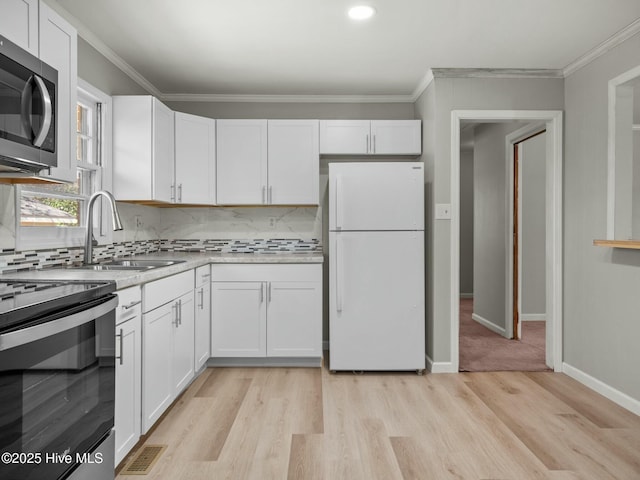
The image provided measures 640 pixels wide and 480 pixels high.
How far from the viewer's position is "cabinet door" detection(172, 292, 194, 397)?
2.72 m

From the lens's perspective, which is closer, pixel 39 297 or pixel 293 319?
pixel 39 297

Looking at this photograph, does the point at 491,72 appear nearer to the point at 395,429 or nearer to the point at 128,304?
the point at 395,429

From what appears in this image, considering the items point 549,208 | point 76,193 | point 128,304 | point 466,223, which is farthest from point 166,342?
point 466,223

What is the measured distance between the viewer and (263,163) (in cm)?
376

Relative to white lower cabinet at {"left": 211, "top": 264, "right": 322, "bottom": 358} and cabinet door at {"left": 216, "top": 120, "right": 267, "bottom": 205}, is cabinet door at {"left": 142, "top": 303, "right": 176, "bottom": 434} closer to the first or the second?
white lower cabinet at {"left": 211, "top": 264, "right": 322, "bottom": 358}

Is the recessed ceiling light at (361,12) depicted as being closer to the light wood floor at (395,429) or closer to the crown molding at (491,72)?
the crown molding at (491,72)

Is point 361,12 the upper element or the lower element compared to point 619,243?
upper

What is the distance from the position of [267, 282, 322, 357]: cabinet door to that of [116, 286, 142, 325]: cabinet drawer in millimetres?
1456

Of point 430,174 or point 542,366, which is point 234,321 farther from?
point 542,366

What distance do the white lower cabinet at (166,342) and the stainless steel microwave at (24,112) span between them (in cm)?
81

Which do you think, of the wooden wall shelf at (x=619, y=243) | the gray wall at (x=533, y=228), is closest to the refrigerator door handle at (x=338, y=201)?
the wooden wall shelf at (x=619, y=243)

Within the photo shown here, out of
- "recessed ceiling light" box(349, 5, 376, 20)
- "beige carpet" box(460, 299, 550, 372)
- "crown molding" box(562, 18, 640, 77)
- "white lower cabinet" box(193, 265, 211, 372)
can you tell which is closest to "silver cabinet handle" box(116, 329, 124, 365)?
"white lower cabinet" box(193, 265, 211, 372)

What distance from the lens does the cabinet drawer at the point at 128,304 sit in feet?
6.35

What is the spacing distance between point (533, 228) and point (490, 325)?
1.43 m
